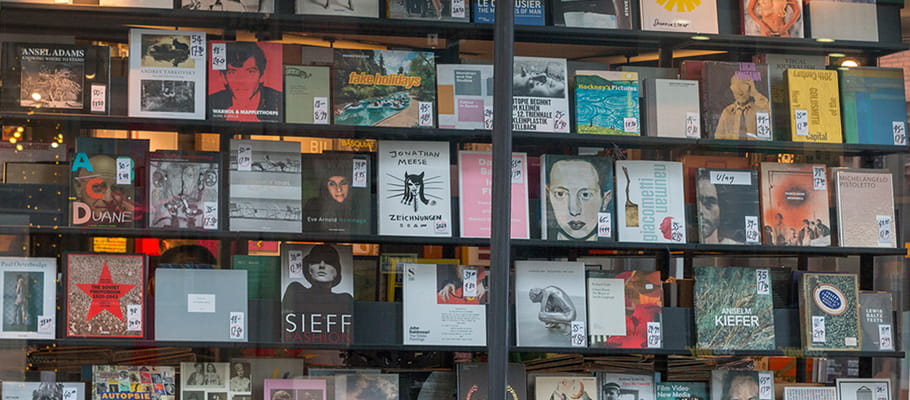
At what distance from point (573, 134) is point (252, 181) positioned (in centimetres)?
123

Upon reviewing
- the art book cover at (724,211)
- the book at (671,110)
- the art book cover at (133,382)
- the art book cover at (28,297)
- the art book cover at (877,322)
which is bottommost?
the art book cover at (133,382)

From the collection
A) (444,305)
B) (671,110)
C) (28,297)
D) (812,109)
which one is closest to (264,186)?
(444,305)

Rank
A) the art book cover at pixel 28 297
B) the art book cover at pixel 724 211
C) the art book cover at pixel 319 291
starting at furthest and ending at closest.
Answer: the art book cover at pixel 724 211 < the art book cover at pixel 319 291 < the art book cover at pixel 28 297

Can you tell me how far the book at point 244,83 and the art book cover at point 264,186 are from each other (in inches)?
4.3

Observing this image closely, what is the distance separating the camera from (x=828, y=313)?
4.04 m

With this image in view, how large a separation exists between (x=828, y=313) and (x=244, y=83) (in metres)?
2.43

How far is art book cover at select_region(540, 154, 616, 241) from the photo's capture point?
154 inches

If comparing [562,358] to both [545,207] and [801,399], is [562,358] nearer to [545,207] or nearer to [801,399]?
[545,207]

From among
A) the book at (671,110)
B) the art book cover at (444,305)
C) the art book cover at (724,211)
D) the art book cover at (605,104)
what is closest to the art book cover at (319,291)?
the art book cover at (444,305)

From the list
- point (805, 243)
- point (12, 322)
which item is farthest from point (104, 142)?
point (805, 243)

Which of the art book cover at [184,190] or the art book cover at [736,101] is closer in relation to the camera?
the art book cover at [184,190]

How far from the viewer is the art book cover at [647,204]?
13.0 ft

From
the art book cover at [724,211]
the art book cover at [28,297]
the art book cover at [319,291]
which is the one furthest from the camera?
the art book cover at [724,211]

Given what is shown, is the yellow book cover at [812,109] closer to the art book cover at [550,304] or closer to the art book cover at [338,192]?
the art book cover at [550,304]
